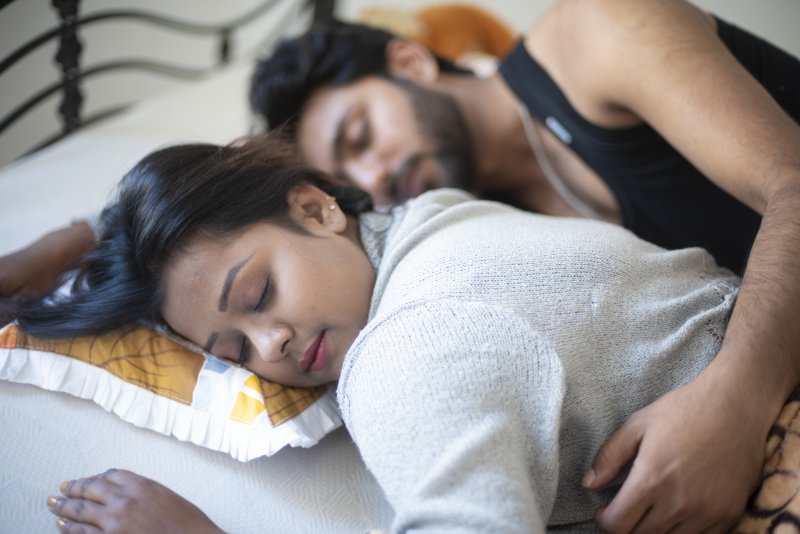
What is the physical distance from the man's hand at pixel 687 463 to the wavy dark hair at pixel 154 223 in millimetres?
608

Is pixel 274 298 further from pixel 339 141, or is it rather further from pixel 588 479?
pixel 339 141

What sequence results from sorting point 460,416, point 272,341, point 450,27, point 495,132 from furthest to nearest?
1. point 450,27
2. point 495,132
3. point 272,341
4. point 460,416

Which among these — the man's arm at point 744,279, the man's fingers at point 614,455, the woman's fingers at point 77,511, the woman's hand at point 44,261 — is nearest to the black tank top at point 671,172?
the man's arm at point 744,279

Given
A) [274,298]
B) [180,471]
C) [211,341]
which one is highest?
[274,298]

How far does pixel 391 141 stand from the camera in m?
1.63

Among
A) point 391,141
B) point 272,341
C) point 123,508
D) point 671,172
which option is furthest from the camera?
point 391,141

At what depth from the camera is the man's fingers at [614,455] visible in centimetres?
77

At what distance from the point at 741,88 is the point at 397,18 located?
5.13 ft

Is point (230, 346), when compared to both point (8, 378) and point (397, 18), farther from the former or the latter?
point (397, 18)

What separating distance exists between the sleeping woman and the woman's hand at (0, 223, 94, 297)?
0.15 metres

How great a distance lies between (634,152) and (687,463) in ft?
2.70

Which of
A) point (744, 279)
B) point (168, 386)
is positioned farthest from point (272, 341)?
point (744, 279)

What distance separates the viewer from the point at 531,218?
1.07 meters

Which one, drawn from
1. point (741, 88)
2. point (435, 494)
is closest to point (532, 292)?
point (435, 494)
